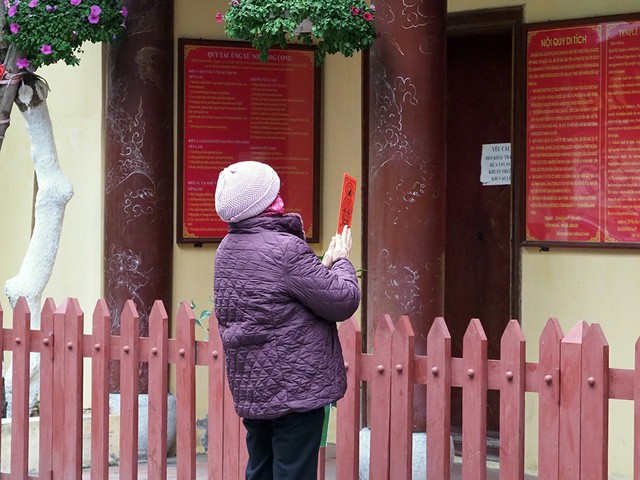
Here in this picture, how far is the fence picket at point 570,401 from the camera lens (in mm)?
4973

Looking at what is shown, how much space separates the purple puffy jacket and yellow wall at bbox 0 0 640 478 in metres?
2.98

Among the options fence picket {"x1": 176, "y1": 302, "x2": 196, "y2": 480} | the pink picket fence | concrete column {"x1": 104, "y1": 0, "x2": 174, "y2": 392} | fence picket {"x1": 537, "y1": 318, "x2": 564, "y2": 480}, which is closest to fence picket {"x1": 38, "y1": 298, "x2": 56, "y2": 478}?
the pink picket fence

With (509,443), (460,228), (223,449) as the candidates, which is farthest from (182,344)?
(460,228)

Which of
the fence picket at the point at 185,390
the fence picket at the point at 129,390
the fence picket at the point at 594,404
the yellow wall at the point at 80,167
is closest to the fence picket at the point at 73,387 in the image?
the fence picket at the point at 129,390

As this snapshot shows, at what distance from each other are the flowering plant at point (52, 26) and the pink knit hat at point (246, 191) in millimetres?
2788

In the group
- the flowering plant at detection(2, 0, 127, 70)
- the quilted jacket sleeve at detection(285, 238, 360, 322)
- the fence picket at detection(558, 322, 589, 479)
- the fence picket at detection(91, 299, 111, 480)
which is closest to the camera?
the quilted jacket sleeve at detection(285, 238, 360, 322)

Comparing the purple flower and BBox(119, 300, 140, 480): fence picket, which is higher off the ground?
the purple flower

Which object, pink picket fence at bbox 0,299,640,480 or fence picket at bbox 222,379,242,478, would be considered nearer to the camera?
pink picket fence at bbox 0,299,640,480

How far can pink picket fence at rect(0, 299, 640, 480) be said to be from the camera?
499cm

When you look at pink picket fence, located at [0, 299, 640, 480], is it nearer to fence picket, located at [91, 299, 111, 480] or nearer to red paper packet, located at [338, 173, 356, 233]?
fence picket, located at [91, 299, 111, 480]

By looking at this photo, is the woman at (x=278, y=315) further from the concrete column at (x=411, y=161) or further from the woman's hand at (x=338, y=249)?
the concrete column at (x=411, y=161)

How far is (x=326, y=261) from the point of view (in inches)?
191

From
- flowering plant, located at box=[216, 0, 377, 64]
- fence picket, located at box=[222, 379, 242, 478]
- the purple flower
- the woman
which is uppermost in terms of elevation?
flowering plant, located at box=[216, 0, 377, 64]

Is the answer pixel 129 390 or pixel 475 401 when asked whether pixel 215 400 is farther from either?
pixel 475 401
